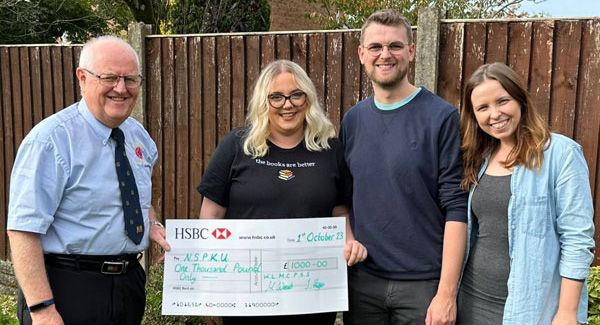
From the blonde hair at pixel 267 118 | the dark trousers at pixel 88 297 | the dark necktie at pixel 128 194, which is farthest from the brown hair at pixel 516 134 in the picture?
the dark trousers at pixel 88 297

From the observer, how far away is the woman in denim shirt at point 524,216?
204 cm

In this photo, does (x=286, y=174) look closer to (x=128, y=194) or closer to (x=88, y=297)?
(x=128, y=194)

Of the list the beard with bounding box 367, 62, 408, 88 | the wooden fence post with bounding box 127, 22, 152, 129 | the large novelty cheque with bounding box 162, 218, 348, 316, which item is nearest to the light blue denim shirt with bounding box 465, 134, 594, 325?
the beard with bounding box 367, 62, 408, 88

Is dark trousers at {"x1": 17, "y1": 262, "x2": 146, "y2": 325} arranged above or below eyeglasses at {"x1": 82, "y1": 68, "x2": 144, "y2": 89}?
below

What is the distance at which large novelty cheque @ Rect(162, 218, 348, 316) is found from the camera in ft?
8.29

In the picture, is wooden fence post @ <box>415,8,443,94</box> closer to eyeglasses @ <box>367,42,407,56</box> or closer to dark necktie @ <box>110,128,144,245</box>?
eyeglasses @ <box>367,42,407,56</box>

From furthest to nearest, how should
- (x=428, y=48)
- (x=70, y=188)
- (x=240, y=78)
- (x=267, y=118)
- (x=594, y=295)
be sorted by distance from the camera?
(x=240, y=78) < (x=428, y=48) < (x=594, y=295) < (x=267, y=118) < (x=70, y=188)

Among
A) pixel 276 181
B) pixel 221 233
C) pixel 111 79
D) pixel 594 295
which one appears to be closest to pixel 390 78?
pixel 276 181

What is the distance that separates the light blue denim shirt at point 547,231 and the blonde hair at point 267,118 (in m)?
0.94

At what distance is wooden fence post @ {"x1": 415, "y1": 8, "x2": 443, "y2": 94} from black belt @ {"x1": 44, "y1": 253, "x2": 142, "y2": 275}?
2.74 meters

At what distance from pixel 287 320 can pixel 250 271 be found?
1.08ft

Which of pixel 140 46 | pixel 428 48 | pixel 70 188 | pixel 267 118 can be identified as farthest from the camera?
pixel 140 46

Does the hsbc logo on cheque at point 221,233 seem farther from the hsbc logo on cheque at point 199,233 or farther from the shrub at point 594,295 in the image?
the shrub at point 594,295

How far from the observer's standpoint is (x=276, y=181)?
2.47m
